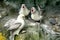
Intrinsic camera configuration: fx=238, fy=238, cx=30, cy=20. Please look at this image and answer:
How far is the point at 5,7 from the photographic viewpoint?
5.20 m

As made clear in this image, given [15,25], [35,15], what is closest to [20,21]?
[15,25]

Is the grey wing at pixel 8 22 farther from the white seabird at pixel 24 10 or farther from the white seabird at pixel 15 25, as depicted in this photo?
the white seabird at pixel 24 10

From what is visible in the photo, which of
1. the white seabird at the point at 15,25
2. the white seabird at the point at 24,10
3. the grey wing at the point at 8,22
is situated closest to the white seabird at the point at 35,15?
the white seabird at the point at 24,10

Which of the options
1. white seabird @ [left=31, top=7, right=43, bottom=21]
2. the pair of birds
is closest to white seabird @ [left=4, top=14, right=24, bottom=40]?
the pair of birds

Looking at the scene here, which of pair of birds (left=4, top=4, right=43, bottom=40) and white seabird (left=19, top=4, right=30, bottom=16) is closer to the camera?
pair of birds (left=4, top=4, right=43, bottom=40)

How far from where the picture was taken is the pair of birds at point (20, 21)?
14.1 feet

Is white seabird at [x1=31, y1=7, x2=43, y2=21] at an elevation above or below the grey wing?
above

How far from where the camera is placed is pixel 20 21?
4387 millimetres

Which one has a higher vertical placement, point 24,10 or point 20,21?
point 24,10

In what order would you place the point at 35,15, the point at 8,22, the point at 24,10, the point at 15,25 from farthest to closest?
the point at 24,10
the point at 35,15
the point at 8,22
the point at 15,25

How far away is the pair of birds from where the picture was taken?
4293 mm

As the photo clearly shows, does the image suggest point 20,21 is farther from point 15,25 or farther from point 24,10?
point 24,10

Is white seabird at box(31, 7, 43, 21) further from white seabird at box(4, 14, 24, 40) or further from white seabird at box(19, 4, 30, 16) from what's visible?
white seabird at box(4, 14, 24, 40)

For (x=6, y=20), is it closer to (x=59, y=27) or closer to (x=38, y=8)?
(x=38, y=8)
